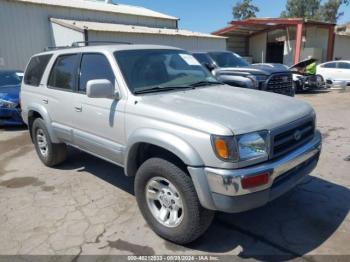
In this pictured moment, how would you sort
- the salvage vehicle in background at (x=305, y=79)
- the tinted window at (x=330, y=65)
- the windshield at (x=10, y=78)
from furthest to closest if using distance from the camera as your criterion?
the tinted window at (x=330, y=65)
the salvage vehicle in background at (x=305, y=79)
the windshield at (x=10, y=78)

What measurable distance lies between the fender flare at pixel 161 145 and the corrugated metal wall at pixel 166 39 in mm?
13049

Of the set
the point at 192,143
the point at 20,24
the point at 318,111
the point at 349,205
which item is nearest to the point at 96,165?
the point at 192,143

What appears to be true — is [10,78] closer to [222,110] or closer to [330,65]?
[222,110]

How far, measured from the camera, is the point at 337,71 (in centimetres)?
1742

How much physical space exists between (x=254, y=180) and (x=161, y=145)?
0.89 meters

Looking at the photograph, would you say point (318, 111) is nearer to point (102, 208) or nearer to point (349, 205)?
point (349, 205)

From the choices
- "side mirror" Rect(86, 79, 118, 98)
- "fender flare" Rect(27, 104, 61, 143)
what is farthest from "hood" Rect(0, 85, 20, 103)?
"side mirror" Rect(86, 79, 118, 98)

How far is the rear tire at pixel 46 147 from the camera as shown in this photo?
→ 5.27 m

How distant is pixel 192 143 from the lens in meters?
2.88

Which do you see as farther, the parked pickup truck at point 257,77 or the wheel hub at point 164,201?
the parked pickup truck at point 257,77

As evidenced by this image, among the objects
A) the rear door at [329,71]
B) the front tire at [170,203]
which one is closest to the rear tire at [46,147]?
the front tire at [170,203]

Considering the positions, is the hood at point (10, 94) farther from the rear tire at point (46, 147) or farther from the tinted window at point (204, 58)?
the tinted window at point (204, 58)

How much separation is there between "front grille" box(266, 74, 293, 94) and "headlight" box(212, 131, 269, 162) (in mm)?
5332

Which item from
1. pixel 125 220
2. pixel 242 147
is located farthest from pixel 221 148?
pixel 125 220
